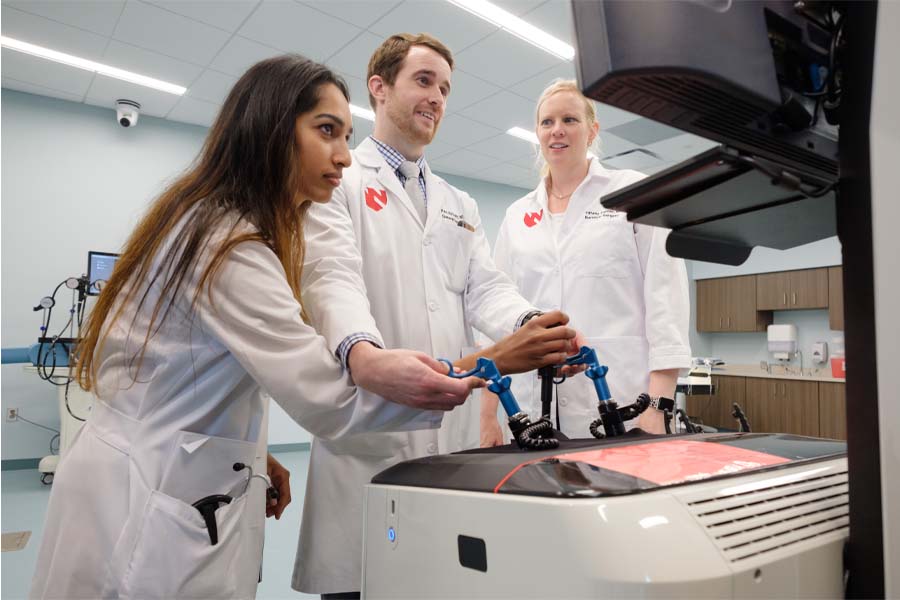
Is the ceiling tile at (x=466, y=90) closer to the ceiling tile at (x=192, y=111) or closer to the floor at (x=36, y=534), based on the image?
the ceiling tile at (x=192, y=111)

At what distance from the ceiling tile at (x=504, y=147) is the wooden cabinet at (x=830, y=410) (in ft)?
12.8

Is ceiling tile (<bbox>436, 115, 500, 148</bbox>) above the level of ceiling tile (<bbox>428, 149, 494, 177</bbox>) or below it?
below

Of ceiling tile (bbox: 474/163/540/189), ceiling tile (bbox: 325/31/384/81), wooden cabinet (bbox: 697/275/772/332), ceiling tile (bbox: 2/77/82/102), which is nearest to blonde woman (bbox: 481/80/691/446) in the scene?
ceiling tile (bbox: 325/31/384/81)

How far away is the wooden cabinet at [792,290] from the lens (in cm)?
696

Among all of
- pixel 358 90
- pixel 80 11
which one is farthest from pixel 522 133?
pixel 80 11

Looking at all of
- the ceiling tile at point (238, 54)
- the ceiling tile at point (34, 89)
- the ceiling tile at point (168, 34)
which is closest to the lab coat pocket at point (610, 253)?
the ceiling tile at point (238, 54)

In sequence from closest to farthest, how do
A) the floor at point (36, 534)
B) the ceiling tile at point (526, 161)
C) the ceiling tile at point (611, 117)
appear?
1. the floor at point (36, 534)
2. the ceiling tile at point (611, 117)
3. the ceiling tile at point (526, 161)

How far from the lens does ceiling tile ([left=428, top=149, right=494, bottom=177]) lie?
239 inches

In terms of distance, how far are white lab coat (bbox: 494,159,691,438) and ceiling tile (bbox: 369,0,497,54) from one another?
2349 mm

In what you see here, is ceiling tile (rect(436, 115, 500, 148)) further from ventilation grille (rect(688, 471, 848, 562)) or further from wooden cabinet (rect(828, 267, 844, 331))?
ventilation grille (rect(688, 471, 848, 562))

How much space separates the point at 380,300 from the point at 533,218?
0.66m

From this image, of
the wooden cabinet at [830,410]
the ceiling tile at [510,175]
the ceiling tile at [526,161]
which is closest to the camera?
the wooden cabinet at [830,410]

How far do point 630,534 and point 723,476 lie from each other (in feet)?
0.54

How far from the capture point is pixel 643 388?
1437 millimetres
